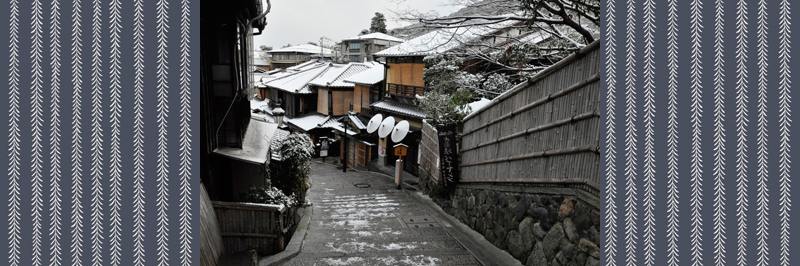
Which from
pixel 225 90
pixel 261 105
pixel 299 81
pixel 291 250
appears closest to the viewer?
pixel 291 250

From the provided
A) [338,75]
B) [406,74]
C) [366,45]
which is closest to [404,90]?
[406,74]

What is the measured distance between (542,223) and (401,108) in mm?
20544

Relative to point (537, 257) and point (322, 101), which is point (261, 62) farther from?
point (537, 257)

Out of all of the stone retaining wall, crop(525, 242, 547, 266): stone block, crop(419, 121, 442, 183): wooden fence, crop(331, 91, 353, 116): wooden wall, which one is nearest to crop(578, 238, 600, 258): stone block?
the stone retaining wall

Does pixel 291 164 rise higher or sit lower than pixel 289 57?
lower

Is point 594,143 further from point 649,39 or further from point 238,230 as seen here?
point 238,230

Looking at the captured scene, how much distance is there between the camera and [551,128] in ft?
24.3

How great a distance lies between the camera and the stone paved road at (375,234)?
30.1 feet

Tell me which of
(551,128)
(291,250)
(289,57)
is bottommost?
(291,250)

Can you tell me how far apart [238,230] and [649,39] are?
790cm

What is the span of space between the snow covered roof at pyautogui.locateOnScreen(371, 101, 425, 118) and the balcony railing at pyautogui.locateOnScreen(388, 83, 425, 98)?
0.66 meters

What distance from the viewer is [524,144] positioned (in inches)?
336

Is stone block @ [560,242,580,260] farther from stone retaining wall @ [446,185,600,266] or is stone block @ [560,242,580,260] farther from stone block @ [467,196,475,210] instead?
stone block @ [467,196,475,210]

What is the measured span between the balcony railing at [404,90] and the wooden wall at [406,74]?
0.23m
